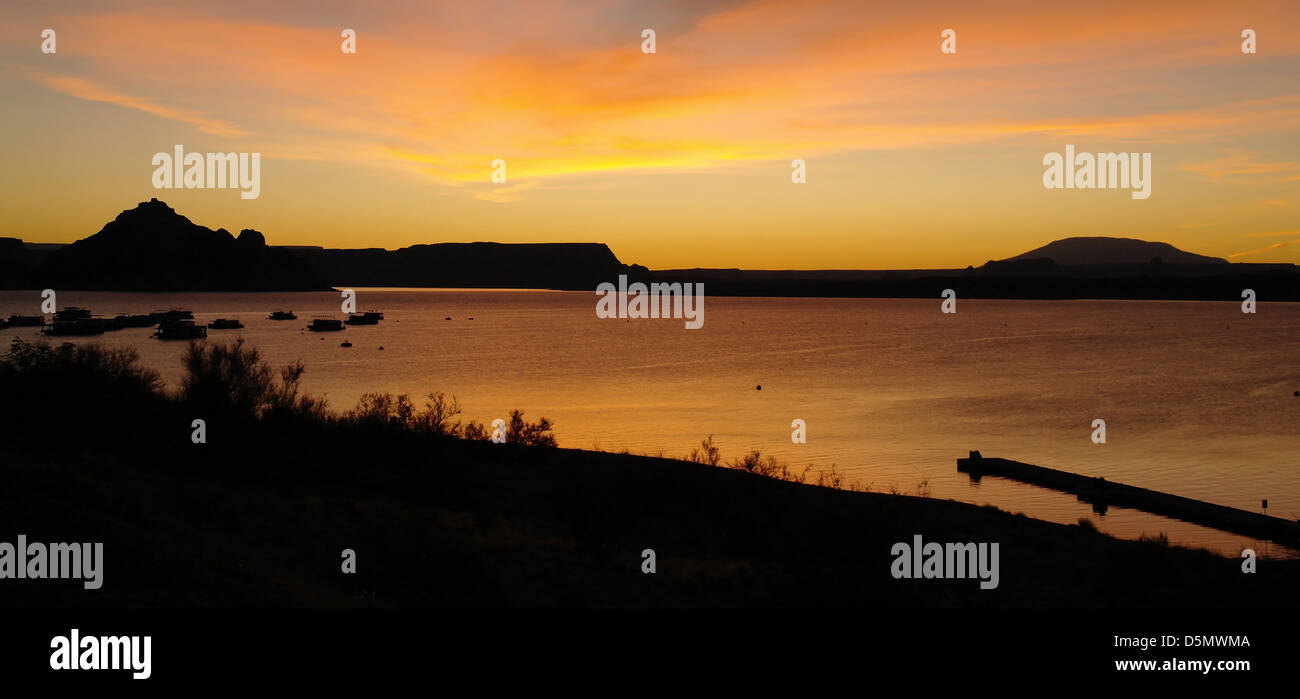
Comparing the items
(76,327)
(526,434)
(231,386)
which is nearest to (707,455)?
(526,434)

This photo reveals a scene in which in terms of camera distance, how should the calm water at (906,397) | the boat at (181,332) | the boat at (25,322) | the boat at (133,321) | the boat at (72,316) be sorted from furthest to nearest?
1. the boat at (133,321)
2. the boat at (25,322)
3. the boat at (72,316)
4. the boat at (181,332)
5. the calm water at (906,397)

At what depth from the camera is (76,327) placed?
126 m

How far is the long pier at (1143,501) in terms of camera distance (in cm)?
2945

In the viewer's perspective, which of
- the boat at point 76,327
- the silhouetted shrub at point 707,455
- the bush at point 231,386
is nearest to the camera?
the bush at point 231,386

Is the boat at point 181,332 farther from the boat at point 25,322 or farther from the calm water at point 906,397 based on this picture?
the boat at point 25,322

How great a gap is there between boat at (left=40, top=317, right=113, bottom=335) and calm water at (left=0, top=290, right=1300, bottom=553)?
278 cm

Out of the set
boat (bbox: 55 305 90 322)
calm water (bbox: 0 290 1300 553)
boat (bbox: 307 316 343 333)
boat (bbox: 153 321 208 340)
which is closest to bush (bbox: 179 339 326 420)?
calm water (bbox: 0 290 1300 553)

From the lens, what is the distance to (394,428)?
29406 millimetres

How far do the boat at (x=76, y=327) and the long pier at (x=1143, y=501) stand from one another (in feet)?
425

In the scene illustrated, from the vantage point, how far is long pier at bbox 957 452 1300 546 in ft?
96.6

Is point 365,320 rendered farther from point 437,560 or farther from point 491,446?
point 437,560

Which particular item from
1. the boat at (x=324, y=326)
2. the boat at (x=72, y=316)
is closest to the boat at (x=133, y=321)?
the boat at (x=72, y=316)
